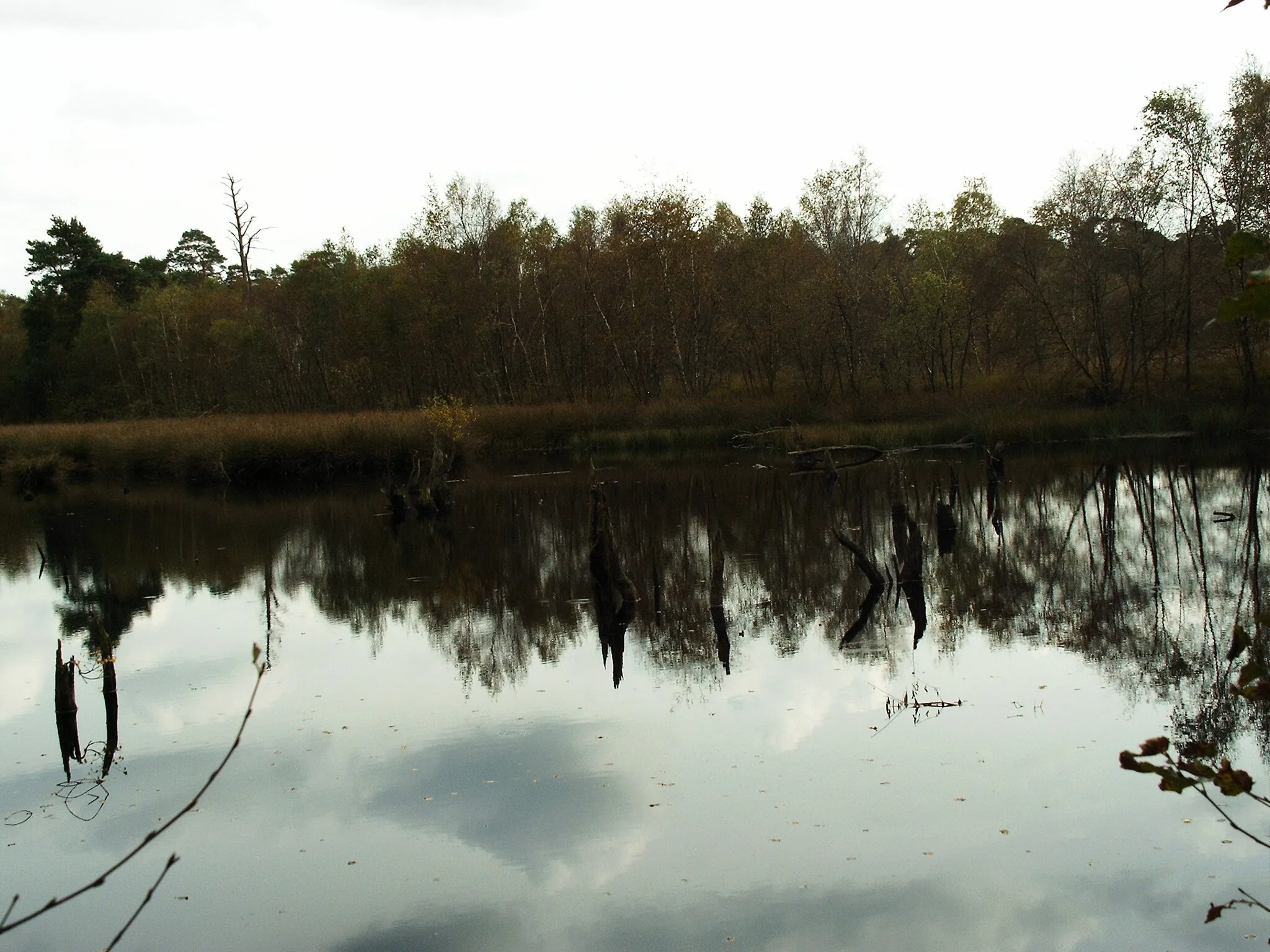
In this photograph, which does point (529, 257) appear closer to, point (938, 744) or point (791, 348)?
point (791, 348)

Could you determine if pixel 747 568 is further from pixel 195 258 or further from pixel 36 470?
pixel 195 258

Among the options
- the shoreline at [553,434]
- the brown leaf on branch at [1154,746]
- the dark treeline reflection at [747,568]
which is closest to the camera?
the brown leaf on branch at [1154,746]

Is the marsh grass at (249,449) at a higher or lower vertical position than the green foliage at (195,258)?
lower

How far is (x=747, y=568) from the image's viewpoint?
697 inches

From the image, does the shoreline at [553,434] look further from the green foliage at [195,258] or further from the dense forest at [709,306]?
the green foliage at [195,258]

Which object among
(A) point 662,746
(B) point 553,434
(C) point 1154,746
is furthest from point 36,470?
(C) point 1154,746

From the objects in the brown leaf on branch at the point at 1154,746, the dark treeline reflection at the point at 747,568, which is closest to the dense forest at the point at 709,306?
the dark treeline reflection at the point at 747,568

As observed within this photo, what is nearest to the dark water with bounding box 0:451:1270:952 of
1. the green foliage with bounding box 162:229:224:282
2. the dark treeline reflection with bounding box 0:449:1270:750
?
the dark treeline reflection with bounding box 0:449:1270:750

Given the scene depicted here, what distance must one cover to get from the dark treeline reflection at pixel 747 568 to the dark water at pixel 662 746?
0.11 m

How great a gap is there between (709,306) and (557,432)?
9993 millimetres

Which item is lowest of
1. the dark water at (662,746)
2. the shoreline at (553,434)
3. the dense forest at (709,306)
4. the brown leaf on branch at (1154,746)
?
the dark water at (662,746)

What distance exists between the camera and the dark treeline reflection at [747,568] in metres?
12.7

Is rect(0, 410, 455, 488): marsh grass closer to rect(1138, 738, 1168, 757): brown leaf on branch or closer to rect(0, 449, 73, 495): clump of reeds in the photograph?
rect(0, 449, 73, 495): clump of reeds

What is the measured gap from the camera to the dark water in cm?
668
